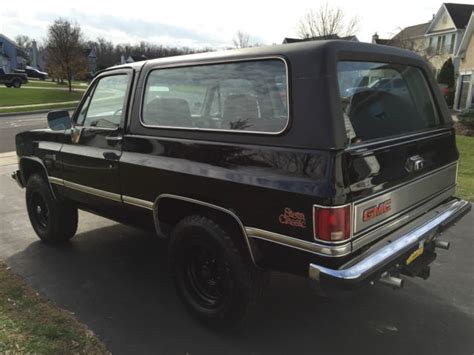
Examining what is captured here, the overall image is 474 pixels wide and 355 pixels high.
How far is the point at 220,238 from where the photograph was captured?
297 centimetres

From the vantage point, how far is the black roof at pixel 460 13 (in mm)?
39594

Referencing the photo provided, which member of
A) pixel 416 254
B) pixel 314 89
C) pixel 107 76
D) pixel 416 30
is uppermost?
pixel 416 30

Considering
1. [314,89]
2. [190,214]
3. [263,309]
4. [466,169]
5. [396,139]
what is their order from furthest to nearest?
[466,169] < [263,309] < [190,214] < [396,139] < [314,89]

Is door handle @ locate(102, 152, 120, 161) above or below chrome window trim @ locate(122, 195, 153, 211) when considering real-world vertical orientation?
above

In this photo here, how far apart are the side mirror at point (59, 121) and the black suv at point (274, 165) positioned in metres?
0.33

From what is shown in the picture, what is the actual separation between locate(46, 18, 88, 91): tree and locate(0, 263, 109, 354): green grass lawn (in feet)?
119

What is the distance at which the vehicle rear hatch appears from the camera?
2.66 meters

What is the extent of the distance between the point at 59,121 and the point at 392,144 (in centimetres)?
311

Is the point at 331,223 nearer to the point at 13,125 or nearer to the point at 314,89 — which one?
A: the point at 314,89

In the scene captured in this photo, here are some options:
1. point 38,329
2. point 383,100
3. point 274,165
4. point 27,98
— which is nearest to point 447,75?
point 27,98

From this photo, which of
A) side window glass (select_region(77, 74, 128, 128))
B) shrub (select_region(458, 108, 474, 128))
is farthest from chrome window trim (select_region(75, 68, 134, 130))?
shrub (select_region(458, 108, 474, 128))

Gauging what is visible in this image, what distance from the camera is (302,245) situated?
8.48 feet

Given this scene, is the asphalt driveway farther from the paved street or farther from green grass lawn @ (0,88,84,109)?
green grass lawn @ (0,88,84,109)

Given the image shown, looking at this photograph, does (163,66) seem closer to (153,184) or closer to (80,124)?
(153,184)
